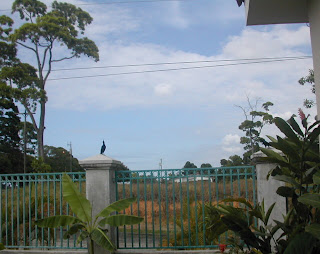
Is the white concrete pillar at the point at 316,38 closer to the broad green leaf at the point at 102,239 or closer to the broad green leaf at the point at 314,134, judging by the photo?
the broad green leaf at the point at 314,134

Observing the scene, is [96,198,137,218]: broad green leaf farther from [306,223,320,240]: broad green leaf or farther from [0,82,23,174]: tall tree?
[0,82,23,174]: tall tree

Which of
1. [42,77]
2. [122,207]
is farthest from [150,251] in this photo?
[42,77]

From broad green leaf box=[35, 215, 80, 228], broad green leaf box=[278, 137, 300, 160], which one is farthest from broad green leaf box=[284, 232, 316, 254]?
broad green leaf box=[35, 215, 80, 228]

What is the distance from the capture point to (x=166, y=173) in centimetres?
599

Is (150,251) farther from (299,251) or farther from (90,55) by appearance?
(90,55)

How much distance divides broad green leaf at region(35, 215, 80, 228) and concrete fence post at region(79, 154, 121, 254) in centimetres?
64

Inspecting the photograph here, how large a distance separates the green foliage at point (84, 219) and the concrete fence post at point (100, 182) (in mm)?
468

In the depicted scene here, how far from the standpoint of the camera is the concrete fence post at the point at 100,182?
5895mm

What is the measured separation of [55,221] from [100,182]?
1.01m

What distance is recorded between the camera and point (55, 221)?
5.23 meters

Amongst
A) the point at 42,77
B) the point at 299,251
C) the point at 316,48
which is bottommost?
the point at 299,251

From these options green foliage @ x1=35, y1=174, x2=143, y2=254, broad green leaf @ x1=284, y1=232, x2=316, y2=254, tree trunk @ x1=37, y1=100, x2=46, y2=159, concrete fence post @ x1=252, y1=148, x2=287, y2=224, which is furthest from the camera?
tree trunk @ x1=37, y1=100, x2=46, y2=159

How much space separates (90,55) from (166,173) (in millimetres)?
20540

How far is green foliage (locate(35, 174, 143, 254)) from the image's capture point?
5207 millimetres
